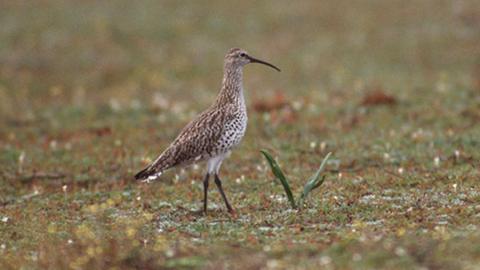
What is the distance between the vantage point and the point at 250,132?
21.8 m

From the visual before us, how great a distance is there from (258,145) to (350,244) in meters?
9.70

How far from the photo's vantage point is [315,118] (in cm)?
2284

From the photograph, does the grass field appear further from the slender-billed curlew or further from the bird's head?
the bird's head

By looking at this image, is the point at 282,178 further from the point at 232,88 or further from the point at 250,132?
the point at 250,132

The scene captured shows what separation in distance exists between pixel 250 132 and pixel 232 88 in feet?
22.6

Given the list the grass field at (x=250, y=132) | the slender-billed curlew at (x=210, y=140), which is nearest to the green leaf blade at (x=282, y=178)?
the grass field at (x=250, y=132)

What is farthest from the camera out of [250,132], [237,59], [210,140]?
[250,132]

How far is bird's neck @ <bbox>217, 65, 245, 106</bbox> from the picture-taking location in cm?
1482

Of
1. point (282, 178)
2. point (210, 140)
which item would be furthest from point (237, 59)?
point (282, 178)

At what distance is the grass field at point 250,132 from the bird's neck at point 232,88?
5.71ft

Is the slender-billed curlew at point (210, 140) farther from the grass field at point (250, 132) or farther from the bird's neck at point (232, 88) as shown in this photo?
the grass field at point (250, 132)

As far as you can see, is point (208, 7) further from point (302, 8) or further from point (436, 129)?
point (436, 129)

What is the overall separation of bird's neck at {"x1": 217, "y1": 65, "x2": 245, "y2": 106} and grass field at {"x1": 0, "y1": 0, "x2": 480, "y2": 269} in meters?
1.74

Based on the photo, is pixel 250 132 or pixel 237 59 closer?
pixel 237 59
